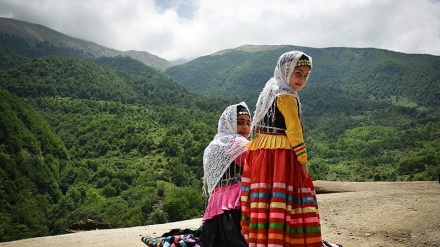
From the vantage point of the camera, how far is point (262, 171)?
319 cm

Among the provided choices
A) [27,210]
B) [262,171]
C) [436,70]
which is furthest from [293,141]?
[436,70]

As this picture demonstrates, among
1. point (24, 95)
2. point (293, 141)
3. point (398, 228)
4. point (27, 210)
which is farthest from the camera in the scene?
point (24, 95)

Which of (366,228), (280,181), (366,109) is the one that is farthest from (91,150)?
(366,109)

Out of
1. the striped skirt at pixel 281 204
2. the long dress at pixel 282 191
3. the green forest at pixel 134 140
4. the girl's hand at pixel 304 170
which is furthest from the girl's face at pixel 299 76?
the green forest at pixel 134 140

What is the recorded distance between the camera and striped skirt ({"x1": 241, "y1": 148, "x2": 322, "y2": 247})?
118 inches

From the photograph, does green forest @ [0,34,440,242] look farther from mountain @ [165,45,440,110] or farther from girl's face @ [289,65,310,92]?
girl's face @ [289,65,310,92]

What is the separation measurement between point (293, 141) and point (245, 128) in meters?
1.17

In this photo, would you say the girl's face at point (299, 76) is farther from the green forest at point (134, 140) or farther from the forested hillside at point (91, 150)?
the forested hillside at point (91, 150)

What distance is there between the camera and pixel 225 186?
3930mm

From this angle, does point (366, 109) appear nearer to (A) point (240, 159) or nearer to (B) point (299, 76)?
(A) point (240, 159)

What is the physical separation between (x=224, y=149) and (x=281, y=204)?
3.66 feet

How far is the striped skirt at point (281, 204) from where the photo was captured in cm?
300

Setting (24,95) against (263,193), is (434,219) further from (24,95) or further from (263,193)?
(24,95)

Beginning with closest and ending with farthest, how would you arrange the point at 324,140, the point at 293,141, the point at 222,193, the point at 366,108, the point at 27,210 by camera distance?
the point at 293,141 < the point at 222,193 < the point at 27,210 < the point at 324,140 < the point at 366,108
